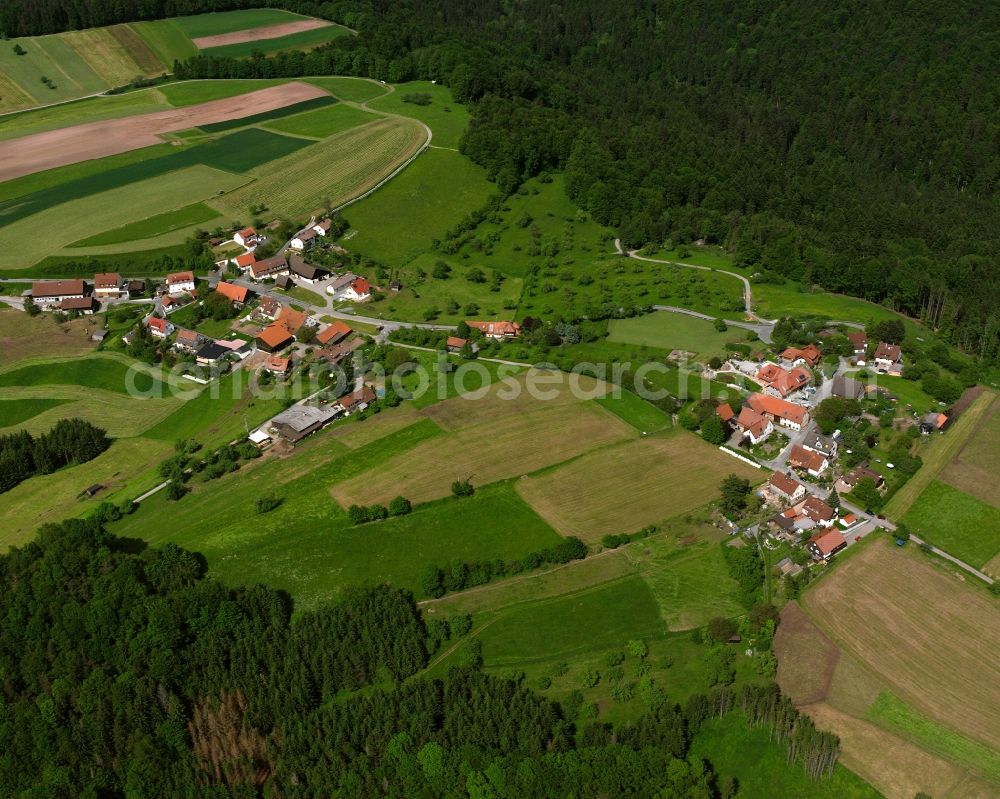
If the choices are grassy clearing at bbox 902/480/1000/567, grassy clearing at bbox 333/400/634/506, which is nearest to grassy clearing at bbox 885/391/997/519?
grassy clearing at bbox 902/480/1000/567

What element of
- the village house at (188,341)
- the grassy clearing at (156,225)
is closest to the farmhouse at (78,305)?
the grassy clearing at (156,225)

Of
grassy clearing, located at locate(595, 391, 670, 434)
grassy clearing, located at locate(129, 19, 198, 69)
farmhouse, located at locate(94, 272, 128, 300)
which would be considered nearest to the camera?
grassy clearing, located at locate(595, 391, 670, 434)

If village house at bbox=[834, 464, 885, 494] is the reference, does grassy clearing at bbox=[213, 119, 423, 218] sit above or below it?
above

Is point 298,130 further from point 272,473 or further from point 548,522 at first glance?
point 548,522

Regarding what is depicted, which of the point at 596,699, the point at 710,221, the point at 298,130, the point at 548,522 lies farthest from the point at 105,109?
the point at 596,699

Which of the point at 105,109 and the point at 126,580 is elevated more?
the point at 105,109

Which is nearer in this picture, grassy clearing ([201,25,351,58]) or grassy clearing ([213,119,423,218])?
grassy clearing ([213,119,423,218])

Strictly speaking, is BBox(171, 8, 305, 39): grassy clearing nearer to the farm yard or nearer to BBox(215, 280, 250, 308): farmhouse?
BBox(215, 280, 250, 308): farmhouse
